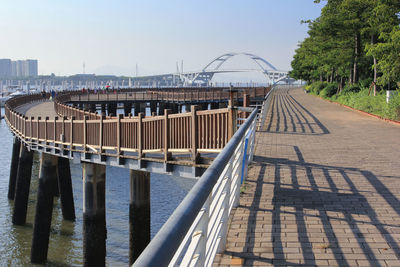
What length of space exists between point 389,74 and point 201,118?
17.2m

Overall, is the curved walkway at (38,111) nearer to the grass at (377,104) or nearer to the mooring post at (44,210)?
the mooring post at (44,210)

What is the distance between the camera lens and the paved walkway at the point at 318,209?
16.0ft

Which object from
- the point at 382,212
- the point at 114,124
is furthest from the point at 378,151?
the point at 114,124

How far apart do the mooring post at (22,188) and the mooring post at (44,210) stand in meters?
3.92

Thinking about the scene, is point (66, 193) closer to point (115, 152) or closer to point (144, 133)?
point (115, 152)

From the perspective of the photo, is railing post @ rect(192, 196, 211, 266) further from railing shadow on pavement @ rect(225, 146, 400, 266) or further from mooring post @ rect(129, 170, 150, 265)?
mooring post @ rect(129, 170, 150, 265)

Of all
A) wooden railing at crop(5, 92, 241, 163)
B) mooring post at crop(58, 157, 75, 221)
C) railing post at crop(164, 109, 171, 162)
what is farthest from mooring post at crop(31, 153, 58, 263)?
railing post at crop(164, 109, 171, 162)

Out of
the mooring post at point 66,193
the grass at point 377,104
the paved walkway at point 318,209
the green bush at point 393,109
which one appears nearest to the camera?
the paved walkway at point 318,209

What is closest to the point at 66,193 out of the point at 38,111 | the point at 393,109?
the point at 393,109

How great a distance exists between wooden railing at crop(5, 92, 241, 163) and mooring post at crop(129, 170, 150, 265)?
0.91 metres

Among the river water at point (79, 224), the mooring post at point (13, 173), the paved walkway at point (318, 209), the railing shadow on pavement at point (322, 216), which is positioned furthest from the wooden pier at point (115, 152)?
the mooring post at point (13, 173)

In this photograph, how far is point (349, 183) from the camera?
8.51 metres

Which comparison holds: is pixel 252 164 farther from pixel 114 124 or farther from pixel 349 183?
pixel 114 124

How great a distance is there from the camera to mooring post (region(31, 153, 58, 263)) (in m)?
17.4
